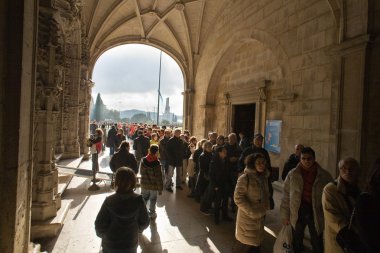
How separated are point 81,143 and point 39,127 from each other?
21.8 ft

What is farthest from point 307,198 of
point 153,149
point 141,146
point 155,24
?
point 155,24

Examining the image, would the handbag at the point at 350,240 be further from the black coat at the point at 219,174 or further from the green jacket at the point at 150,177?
the green jacket at the point at 150,177

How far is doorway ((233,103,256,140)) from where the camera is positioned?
9031mm

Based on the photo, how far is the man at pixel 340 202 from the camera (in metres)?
2.05

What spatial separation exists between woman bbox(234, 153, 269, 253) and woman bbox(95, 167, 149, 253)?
43.4 inches

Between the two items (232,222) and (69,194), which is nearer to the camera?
(232,222)

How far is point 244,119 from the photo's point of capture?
9.14m

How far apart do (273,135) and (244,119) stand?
102 inches

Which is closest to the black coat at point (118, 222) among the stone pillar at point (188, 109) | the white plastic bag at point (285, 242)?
the white plastic bag at point (285, 242)

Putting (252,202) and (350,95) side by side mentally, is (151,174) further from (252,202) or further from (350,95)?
(350,95)

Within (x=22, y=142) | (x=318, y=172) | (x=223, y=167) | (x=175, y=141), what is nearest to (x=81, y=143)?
(x=175, y=141)

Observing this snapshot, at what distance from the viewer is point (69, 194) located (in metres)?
5.43

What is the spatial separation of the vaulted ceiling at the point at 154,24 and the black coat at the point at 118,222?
912 cm

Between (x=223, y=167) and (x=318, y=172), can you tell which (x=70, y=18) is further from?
(x=318, y=172)
